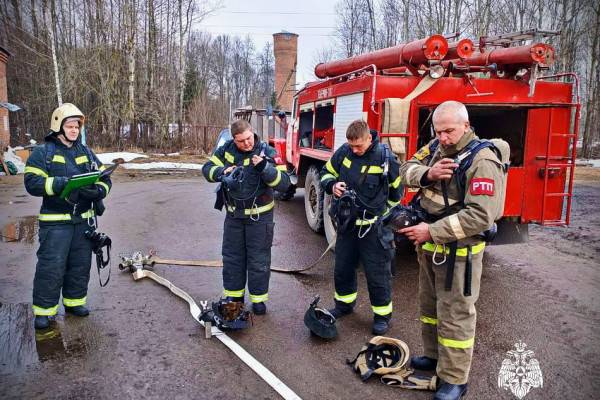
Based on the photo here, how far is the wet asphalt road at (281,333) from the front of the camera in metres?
3.10

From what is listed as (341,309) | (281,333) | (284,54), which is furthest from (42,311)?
(284,54)

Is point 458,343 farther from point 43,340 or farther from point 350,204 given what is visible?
point 43,340

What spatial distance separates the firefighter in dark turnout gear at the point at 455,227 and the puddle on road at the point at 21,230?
6.20 m

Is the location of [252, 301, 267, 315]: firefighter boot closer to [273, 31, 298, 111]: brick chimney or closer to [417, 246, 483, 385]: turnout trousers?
[417, 246, 483, 385]: turnout trousers

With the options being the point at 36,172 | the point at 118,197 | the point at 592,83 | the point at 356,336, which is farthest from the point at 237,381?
the point at 592,83

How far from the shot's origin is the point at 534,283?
533cm

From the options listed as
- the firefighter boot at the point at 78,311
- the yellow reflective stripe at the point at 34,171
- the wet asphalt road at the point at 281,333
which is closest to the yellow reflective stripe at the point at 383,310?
the wet asphalt road at the point at 281,333

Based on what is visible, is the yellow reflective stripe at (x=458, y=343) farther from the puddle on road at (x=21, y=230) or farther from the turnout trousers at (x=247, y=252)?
the puddle on road at (x=21, y=230)

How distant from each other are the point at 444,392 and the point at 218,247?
4.44 m

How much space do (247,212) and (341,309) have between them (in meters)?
1.24

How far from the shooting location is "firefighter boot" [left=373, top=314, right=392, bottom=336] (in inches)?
156

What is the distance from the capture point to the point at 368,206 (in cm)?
395

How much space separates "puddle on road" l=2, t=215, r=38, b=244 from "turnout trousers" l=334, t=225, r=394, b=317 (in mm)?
5110

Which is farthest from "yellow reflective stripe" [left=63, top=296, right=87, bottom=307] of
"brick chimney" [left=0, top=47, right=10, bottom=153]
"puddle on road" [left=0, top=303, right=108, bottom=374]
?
"brick chimney" [left=0, top=47, right=10, bottom=153]
